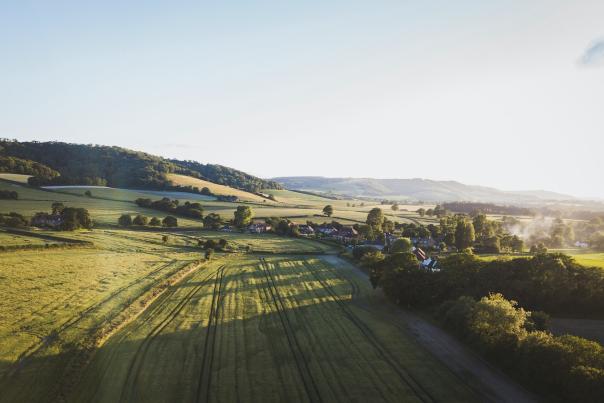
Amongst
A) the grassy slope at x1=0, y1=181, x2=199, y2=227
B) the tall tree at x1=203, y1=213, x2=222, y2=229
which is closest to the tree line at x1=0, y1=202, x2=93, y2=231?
the grassy slope at x1=0, y1=181, x2=199, y2=227

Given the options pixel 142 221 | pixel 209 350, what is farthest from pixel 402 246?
pixel 142 221

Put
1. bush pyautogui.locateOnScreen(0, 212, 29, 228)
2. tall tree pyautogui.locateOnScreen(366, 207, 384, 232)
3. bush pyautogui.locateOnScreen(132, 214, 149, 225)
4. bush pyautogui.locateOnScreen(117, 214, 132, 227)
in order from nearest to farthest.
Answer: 1. bush pyautogui.locateOnScreen(0, 212, 29, 228)
2. bush pyautogui.locateOnScreen(117, 214, 132, 227)
3. bush pyautogui.locateOnScreen(132, 214, 149, 225)
4. tall tree pyautogui.locateOnScreen(366, 207, 384, 232)

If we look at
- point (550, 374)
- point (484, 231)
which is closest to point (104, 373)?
point (550, 374)

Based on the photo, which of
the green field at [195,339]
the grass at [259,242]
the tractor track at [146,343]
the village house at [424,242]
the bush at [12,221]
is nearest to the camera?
the tractor track at [146,343]

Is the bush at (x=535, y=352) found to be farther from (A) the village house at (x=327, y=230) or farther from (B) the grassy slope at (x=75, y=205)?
(B) the grassy slope at (x=75, y=205)

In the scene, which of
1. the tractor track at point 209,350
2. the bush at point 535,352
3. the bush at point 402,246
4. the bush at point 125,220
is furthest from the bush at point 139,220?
the bush at point 535,352

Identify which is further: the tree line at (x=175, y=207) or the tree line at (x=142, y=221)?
the tree line at (x=175, y=207)

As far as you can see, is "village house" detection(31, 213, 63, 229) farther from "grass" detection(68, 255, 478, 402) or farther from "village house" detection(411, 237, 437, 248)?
"village house" detection(411, 237, 437, 248)
